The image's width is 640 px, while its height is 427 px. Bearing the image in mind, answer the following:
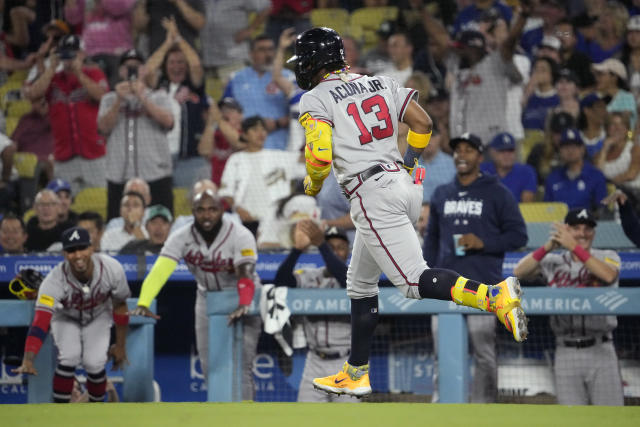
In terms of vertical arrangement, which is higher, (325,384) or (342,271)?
(342,271)

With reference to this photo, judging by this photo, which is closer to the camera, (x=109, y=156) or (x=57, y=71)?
(x=109, y=156)

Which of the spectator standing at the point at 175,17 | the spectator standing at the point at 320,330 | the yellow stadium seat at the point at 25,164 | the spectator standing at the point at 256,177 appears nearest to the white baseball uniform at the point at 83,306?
the spectator standing at the point at 320,330

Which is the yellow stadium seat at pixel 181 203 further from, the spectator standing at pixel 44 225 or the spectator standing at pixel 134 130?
the spectator standing at pixel 44 225

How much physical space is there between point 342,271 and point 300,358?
93cm

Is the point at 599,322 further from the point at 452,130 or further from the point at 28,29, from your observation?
the point at 28,29

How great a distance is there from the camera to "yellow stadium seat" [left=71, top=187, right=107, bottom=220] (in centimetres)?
855

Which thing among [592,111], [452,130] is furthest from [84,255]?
[592,111]

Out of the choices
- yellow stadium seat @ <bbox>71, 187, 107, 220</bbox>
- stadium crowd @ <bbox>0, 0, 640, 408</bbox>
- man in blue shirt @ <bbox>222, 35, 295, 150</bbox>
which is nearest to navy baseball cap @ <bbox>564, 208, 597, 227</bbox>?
stadium crowd @ <bbox>0, 0, 640, 408</bbox>

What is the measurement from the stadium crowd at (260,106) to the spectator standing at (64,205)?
0.07 ft

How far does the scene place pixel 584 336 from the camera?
5.75m

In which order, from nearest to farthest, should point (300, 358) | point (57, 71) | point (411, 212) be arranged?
point (411, 212) → point (300, 358) → point (57, 71)

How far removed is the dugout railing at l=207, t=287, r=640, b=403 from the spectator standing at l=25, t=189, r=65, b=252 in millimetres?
2535

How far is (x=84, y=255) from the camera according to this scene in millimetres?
5910

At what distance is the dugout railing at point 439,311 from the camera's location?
211 inches
